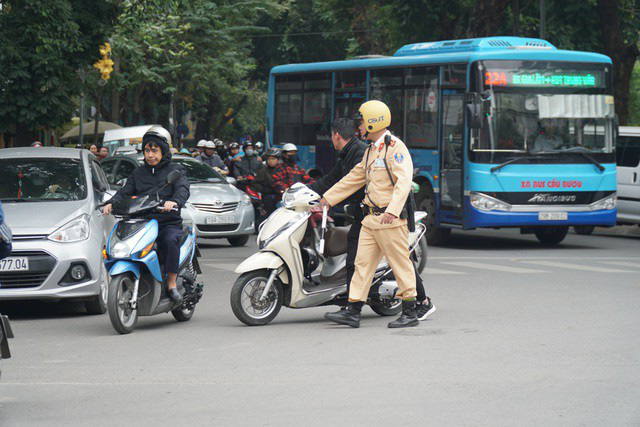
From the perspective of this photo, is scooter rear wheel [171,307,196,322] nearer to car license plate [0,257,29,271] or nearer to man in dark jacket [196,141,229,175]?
car license plate [0,257,29,271]

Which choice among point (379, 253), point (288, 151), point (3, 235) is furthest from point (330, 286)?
point (288, 151)

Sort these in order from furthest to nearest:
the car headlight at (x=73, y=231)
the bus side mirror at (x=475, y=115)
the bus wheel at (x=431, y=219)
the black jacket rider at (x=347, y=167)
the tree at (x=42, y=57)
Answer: the bus wheel at (x=431, y=219), the bus side mirror at (x=475, y=115), the tree at (x=42, y=57), the car headlight at (x=73, y=231), the black jacket rider at (x=347, y=167)

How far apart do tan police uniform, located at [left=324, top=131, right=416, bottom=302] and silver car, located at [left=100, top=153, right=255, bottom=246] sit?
8.73m

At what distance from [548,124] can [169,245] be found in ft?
33.8

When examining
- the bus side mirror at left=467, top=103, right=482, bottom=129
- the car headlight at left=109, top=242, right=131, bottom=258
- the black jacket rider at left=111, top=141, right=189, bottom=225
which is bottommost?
the car headlight at left=109, top=242, right=131, bottom=258

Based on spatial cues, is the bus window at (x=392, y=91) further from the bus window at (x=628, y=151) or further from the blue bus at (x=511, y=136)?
the bus window at (x=628, y=151)

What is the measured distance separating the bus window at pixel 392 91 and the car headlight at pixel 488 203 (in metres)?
2.62

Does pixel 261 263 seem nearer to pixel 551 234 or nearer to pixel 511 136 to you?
pixel 511 136

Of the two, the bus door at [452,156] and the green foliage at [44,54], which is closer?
the green foliage at [44,54]

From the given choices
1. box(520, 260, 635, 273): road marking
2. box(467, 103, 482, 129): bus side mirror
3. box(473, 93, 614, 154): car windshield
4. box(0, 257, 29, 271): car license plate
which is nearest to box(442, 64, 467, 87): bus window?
box(473, 93, 614, 154): car windshield

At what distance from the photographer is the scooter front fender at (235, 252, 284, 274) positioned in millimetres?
9750

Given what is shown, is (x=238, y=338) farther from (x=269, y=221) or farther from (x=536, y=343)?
(x=536, y=343)

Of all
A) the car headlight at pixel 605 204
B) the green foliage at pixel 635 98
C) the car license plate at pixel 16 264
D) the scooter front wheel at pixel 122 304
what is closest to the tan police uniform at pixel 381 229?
the scooter front wheel at pixel 122 304

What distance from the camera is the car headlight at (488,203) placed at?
60.2 ft
